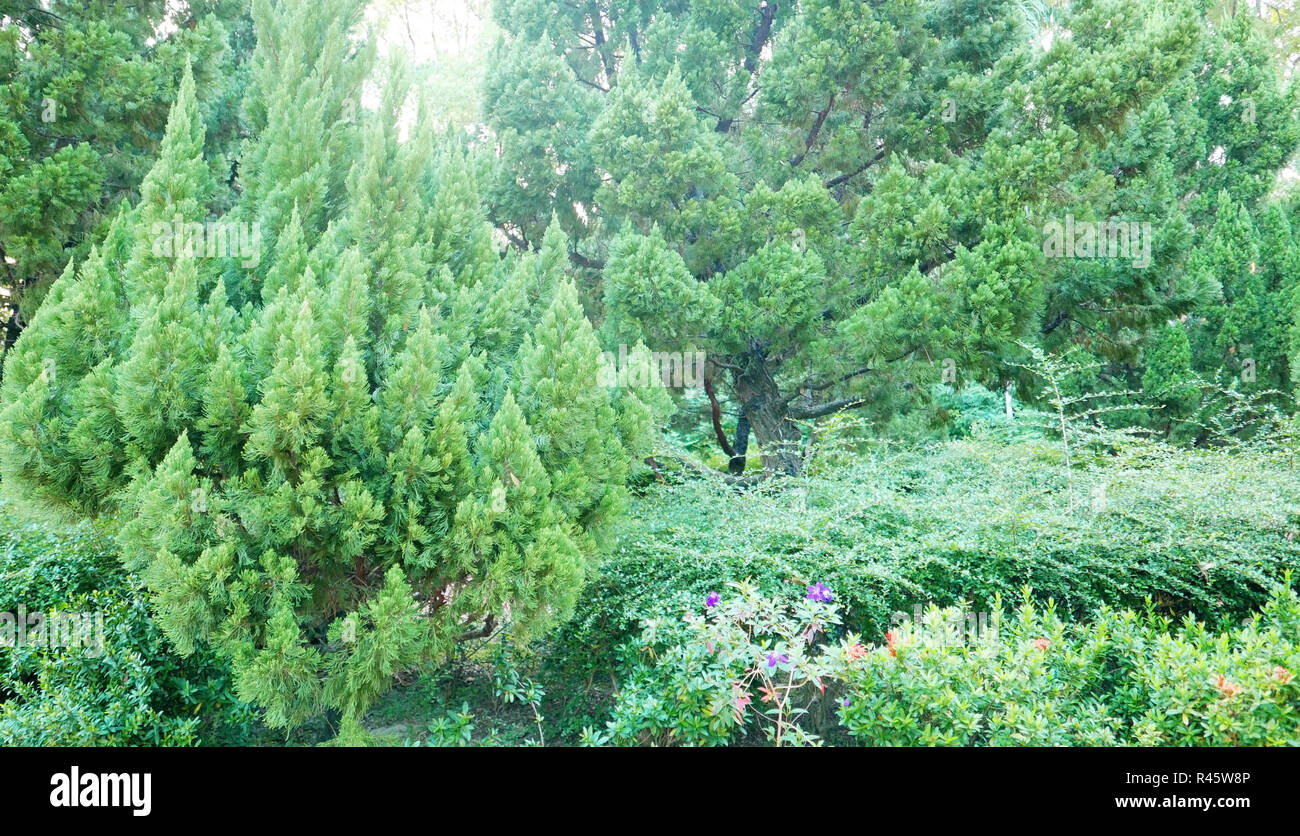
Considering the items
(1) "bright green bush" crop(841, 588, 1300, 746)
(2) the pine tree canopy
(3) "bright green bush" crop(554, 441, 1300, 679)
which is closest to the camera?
(1) "bright green bush" crop(841, 588, 1300, 746)

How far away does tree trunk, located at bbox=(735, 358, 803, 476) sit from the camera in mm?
7695

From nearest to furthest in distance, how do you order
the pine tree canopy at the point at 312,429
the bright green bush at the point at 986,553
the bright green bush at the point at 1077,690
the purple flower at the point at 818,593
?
the bright green bush at the point at 1077,690 < the pine tree canopy at the point at 312,429 < the purple flower at the point at 818,593 < the bright green bush at the point at 986,553

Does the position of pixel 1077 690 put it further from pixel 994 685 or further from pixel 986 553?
pixel 986 553

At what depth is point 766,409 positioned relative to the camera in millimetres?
7832

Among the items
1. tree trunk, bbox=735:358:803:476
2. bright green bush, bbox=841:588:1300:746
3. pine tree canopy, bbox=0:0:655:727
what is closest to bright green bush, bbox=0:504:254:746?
pine tree canopy, bbox=0:0:655:727

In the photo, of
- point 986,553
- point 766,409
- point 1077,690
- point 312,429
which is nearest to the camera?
point 312,429

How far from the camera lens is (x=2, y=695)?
11.5 feet

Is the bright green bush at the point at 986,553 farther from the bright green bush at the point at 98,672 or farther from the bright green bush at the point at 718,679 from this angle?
the bright green bush at the point at 98,672

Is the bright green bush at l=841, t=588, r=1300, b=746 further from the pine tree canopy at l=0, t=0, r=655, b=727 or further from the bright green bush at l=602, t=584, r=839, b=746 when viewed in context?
the pine tree canopy at l=0, t=0, r=655, b=727

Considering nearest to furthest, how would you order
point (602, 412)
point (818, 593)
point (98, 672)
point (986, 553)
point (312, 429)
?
point (312, 429) < point (98, 672) < point (818, 593) < point (602, 412) < point (986, 553)

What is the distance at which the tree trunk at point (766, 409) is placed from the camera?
7.70 meters

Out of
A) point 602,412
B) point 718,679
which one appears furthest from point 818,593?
point 602,412

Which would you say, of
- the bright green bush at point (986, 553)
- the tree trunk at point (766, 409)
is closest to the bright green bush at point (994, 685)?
the bright green bush at point (986, 553)
